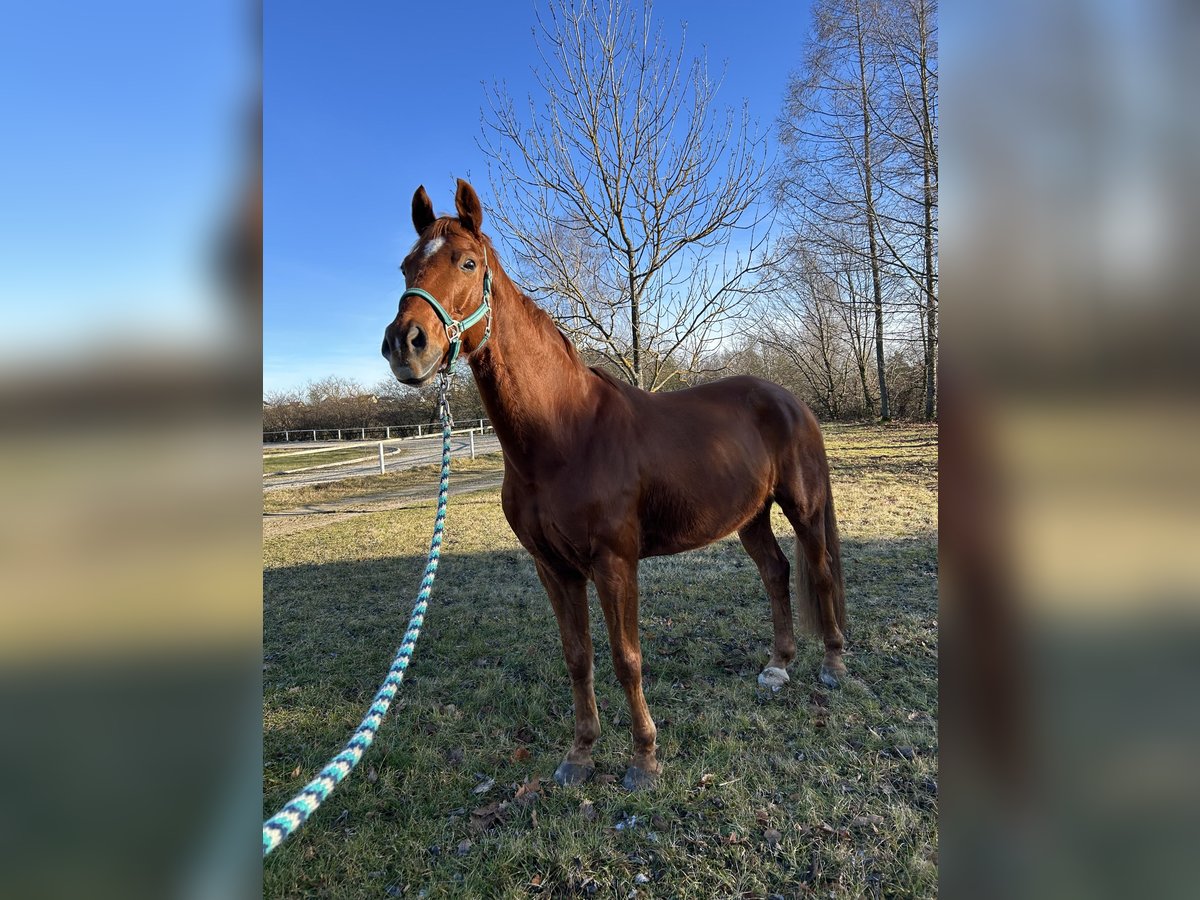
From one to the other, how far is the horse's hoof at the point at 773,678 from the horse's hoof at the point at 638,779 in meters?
1.13

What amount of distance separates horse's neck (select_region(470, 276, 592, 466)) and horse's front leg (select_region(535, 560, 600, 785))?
69cm

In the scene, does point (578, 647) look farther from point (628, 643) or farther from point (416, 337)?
point (416, 337)

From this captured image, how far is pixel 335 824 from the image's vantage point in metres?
2.48

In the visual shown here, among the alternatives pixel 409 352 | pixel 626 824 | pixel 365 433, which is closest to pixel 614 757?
pixel 626 824

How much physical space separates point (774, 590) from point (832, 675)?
0.61 m

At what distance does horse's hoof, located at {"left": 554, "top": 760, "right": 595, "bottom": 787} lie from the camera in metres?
2.66

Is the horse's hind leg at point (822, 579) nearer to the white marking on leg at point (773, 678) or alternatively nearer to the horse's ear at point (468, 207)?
the white marking on leg at point (773, 678)

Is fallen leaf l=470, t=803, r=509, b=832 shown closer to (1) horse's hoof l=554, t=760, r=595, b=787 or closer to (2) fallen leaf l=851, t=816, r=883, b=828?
(1) horse's hoof l=554, t=760, r=595, b=787

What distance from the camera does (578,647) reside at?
2.80 meters

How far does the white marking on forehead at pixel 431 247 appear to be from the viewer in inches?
85.3

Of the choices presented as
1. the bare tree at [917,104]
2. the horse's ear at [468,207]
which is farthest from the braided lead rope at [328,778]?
the bare tree at [917,104]
